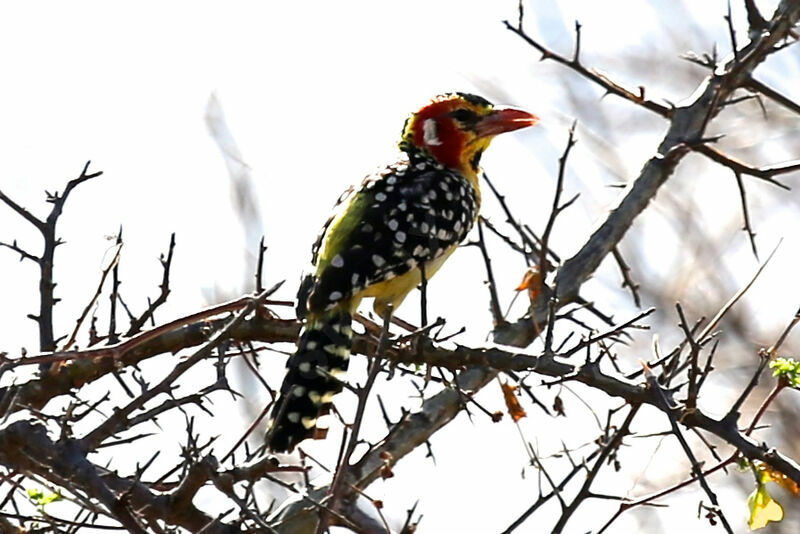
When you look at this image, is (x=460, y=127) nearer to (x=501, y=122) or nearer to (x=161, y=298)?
(x=501, y=122)

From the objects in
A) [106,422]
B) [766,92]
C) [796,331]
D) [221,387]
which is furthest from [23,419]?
[796,331]

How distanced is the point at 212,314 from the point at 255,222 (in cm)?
424

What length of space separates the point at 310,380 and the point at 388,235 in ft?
2.68

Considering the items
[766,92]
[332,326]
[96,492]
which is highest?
[766,92]

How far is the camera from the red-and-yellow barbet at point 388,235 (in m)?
4.49

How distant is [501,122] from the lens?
6.35m

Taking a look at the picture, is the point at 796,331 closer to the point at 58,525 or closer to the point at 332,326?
the point at 332,326

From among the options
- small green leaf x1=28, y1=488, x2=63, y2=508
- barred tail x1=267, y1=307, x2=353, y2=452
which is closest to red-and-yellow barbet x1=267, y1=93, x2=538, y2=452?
barred tail x1=267, y1=307, x2=353, y2=452

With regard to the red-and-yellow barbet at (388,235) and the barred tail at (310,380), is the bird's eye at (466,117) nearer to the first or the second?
the red-and-yellow barbet at (388,235)

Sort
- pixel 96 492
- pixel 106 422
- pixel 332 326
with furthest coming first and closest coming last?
pixel 332 326, pixel 106 422, pixel 96 492

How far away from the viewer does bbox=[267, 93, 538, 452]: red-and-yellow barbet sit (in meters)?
4.49

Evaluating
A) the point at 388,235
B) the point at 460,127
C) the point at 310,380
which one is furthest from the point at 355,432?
the point at 460,127

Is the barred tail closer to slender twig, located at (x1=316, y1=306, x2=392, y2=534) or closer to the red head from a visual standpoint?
slender twig, located at (x1=316, y1=306, x2=392, y2=534)

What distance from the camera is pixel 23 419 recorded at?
335 cm
